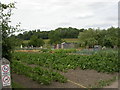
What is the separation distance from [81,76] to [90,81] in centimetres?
106

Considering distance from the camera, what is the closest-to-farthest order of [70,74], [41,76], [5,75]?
[5,75] → [41,76] → [70,74]

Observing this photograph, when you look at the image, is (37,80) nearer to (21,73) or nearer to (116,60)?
(21,73)

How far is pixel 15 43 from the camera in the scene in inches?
331

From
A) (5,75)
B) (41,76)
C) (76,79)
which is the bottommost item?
(76,79)

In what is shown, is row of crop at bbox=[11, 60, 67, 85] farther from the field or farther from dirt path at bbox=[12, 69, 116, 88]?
dirt path at bbox=[12, 69, 116, 88]

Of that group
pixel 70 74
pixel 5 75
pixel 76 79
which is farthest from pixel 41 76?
pixel 5 75

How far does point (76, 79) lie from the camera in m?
10.7

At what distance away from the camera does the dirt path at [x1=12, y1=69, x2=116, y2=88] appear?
848cm

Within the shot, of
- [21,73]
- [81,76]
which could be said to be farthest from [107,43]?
[21,73]

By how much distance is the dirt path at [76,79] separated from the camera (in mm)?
8477

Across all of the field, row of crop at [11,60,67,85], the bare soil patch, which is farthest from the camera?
the field

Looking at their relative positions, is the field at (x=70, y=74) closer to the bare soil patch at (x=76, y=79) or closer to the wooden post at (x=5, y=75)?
the bare soil patch at (x=76, y=79)

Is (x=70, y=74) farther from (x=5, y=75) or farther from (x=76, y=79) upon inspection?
(x=5, y=75)

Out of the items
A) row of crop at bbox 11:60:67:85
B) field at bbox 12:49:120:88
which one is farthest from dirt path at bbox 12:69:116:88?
row of crop at bbox 11:60:67:85
